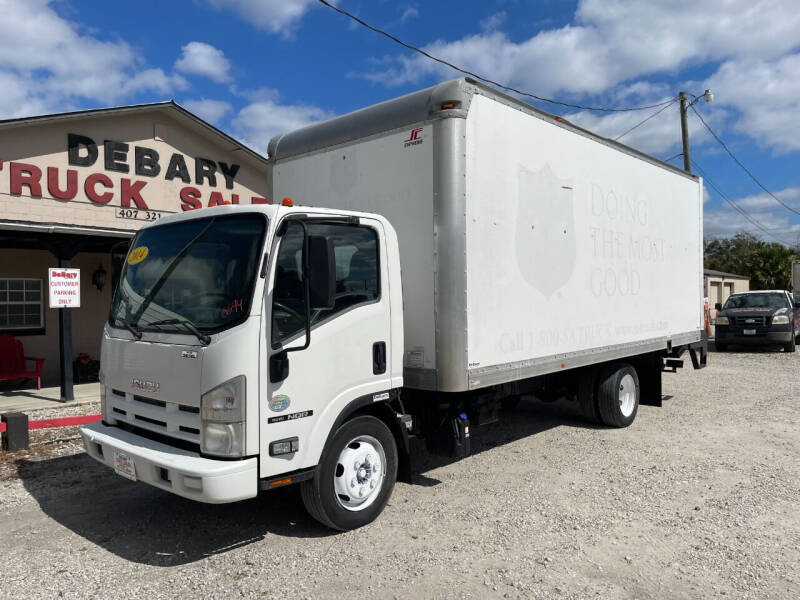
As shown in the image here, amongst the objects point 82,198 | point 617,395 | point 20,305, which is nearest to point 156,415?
point 617,395

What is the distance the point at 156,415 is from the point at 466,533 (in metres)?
2.33

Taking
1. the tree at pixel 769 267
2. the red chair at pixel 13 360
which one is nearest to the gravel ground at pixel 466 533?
the red chair at pixel 13 360

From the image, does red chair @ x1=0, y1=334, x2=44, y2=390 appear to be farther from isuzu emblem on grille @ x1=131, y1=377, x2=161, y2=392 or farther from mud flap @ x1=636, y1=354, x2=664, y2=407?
mud flap @ x1=636, y1=354, x2=664, y2=407

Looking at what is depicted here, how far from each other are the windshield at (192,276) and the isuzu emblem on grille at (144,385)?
14.2 inches

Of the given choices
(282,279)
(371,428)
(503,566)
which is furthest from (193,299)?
(503,566)

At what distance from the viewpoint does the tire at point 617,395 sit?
746cm

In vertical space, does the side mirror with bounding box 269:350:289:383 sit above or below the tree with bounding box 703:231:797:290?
below

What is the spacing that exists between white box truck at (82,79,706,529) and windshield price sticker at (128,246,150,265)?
0.02 metres

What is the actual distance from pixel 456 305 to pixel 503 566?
1848mm

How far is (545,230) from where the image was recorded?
5719 millimetres

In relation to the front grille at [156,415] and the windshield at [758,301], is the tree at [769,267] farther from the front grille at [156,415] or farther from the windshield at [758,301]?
the front grille at [156,415]

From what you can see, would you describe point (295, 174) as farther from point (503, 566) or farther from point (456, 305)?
point (503, 566)

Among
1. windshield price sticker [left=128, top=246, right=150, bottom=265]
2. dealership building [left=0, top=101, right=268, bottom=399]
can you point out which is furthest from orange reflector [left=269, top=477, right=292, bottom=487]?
dealership building [left=0, top=101, right=268, bottom=399]

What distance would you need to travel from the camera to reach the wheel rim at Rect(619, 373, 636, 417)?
7.74m
